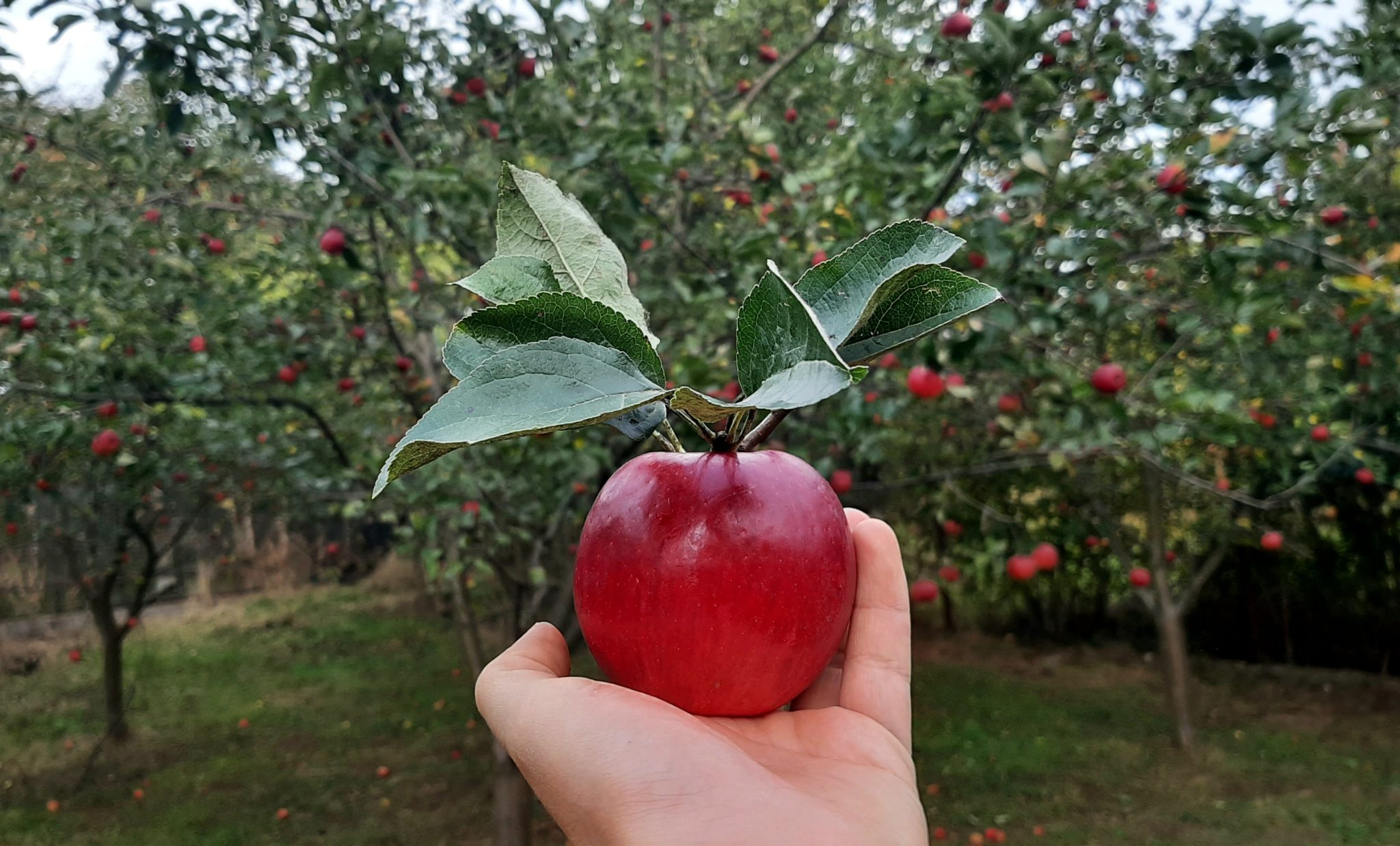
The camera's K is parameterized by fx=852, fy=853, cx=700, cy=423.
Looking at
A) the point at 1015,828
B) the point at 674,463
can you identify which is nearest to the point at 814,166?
the point at 674,463

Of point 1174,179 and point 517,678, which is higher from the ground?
point 1174,179

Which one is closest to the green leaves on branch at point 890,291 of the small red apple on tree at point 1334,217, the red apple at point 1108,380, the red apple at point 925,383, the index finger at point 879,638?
the index finger at point 879,638

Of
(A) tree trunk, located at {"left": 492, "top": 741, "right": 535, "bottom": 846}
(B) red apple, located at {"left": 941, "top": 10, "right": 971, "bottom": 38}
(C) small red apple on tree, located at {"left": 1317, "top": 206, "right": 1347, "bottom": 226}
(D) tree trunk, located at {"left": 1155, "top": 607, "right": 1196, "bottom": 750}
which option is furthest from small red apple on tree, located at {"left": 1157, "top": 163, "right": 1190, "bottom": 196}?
(D) tree trunk, located at {"left": 1155, "top": 607, "right": 1196, "bottom": 750}

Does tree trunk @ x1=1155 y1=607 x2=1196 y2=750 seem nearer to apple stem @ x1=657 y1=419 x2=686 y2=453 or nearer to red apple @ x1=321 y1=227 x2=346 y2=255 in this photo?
red apple @ x1=321 y1=227 x2=346 y2=255

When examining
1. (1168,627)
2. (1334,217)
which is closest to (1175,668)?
(1168,627)

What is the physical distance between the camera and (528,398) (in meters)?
0.69

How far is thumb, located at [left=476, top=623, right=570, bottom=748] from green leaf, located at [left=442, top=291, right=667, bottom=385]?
48 centimetres

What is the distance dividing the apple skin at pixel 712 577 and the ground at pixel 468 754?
12.6ft

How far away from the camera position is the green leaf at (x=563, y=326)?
75 cm

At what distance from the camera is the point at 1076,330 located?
13.3ft

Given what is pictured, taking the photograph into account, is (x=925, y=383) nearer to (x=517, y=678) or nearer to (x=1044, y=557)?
(x=1044, y=557)

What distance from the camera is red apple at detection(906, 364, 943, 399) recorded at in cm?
279

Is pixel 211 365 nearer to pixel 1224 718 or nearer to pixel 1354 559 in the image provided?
pixel 1224 718

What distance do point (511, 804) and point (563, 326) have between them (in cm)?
339
